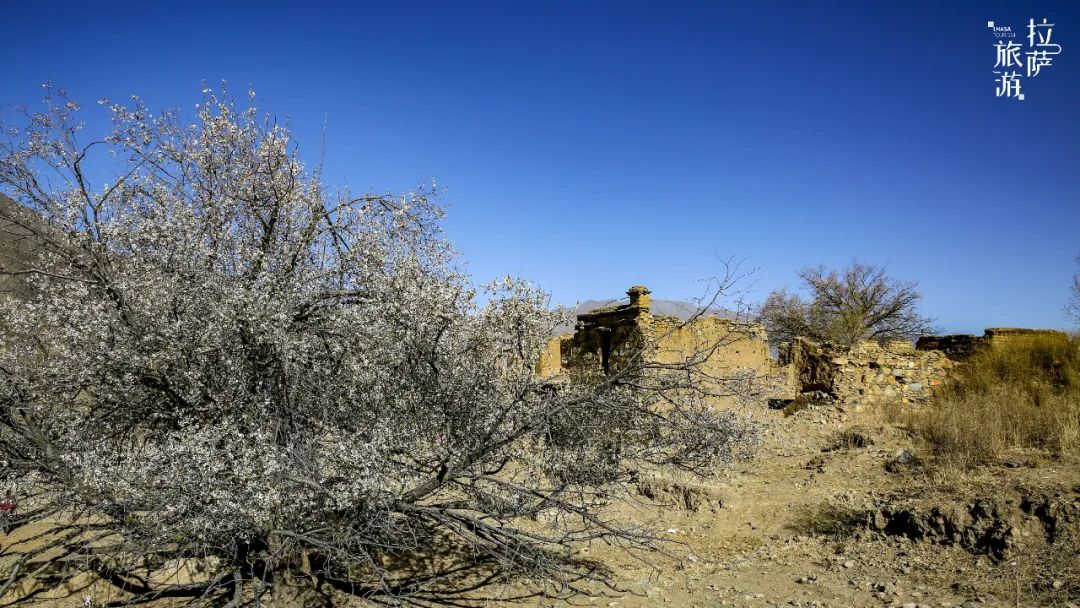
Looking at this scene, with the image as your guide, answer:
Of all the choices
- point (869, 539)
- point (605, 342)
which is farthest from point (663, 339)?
point (869, 539)

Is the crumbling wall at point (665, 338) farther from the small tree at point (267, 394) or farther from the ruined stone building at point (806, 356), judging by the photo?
the small tree at point (267, 394)

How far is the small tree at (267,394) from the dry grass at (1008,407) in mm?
5066

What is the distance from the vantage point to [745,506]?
8.49 m

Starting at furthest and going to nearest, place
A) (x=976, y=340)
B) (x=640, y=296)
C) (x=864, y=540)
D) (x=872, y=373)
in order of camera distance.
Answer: (x=976, y=340)
(x=872, y=373)
(x=640, y=296)
(x=864, y=540)

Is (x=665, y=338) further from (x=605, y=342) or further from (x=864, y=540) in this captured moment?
(x=864, y=540)

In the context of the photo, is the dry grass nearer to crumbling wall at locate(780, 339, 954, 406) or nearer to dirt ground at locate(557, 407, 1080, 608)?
dirt ground at locate(557, 407, 1080, 608)

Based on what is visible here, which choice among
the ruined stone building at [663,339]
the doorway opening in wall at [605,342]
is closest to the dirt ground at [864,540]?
the ruined stone building at [663,339]

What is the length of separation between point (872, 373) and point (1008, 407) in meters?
Result: 4.81

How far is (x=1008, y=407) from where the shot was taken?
1033cm

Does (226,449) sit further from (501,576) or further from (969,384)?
(969,384)

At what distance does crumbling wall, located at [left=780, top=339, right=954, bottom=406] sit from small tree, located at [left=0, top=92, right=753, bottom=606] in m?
10.5

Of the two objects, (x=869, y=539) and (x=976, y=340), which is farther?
(x=976, y=340)

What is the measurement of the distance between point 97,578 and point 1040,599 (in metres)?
8.04

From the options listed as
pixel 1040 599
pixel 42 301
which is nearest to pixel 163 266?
pixel 42 301
